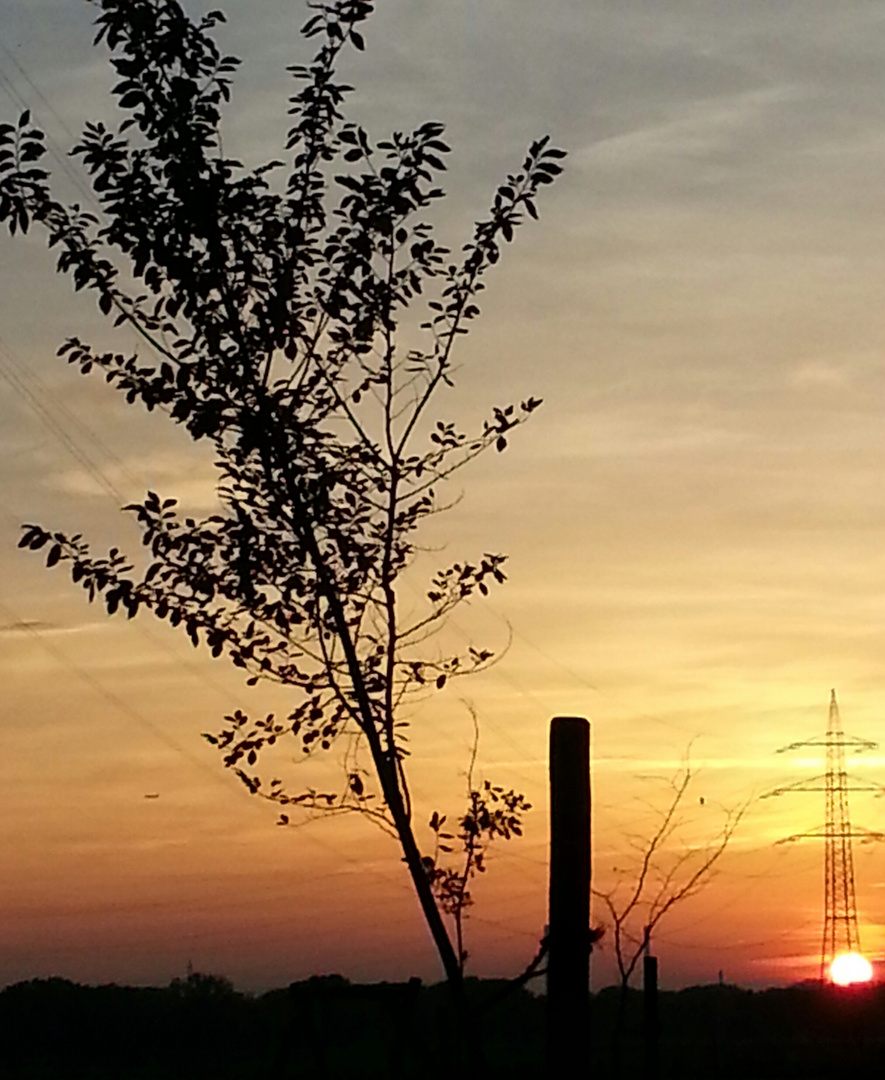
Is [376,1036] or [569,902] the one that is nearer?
[569,902]

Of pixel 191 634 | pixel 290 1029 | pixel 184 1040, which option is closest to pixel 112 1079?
pixel 184 1040

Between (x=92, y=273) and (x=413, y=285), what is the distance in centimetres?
194

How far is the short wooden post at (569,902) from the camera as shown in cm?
802

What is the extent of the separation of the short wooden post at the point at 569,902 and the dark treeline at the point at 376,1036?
130 cm

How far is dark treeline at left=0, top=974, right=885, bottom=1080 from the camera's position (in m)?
16.7

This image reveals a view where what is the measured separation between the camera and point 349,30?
447 inches

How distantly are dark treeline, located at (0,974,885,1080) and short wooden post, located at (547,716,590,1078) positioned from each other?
51.3 inches

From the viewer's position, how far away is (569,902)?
8.12 m

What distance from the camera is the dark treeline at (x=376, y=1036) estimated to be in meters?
16.7

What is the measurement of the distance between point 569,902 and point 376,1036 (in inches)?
2320

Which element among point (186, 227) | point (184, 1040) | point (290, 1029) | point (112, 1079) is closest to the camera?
point (186, 227)

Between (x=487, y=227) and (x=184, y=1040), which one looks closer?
(x=487, y=227)

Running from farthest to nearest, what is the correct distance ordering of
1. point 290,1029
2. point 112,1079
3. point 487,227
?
point 112,1079, point 290,1029, point 487,227

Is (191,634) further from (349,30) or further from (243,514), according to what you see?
(349,30)
